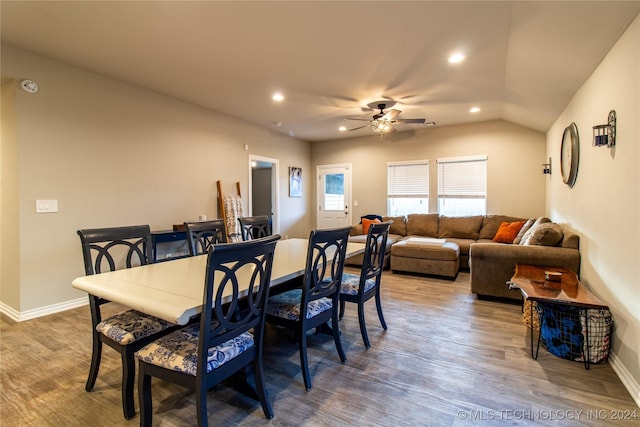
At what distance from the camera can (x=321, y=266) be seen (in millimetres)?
2234

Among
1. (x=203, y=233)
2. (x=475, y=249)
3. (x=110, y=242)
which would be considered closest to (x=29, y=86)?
(x=110, y=242)

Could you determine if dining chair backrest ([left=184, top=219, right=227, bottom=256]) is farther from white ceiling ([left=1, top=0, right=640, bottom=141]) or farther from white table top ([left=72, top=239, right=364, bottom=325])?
white ceiling ([left=1, top=0, right=640, bottom=141])

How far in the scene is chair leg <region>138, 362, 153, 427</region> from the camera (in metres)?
1.55

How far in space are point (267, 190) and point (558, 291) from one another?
642 centimetres

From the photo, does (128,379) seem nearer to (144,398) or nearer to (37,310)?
(144,398)

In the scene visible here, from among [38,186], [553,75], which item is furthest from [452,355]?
[38,186]

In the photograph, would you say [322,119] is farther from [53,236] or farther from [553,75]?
[53,236]

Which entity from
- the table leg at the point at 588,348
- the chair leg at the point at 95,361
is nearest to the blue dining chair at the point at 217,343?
the chair leg at the point at 95,361

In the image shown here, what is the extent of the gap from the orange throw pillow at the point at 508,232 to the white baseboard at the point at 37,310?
6222 mm

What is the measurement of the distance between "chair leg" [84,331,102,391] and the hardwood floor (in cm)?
6

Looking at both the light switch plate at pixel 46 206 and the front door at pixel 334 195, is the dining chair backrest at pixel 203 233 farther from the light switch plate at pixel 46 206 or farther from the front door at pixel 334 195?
the front door at pixel 334 195

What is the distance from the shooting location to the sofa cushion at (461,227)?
5918 mm

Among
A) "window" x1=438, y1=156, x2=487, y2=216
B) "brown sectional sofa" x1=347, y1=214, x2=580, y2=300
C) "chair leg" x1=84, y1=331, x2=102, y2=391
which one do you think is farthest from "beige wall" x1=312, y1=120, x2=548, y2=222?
"chair leg" x1=84, y1=331, x2=102, y2=391

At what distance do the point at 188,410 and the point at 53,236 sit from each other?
286cm
